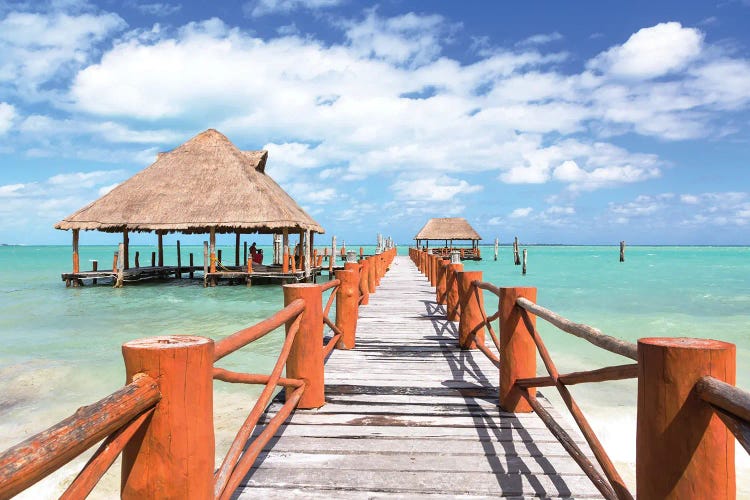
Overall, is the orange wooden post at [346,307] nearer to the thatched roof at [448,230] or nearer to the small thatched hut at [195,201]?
the small thatched hut at [195,201]

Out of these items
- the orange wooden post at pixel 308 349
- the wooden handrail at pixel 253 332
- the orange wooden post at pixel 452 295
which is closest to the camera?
the wooden handrail at pixel 253 332

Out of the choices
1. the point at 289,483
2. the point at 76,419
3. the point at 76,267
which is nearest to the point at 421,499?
the point at 289,483

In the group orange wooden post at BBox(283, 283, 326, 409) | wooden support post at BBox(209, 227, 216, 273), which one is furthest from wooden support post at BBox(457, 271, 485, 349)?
wooden support post at BBox(209, 227, 216, 273)

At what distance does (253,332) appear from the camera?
221 centimetres

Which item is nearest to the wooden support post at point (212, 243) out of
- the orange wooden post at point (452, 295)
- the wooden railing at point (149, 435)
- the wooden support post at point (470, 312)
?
the orange wooden post at point (452, 295)

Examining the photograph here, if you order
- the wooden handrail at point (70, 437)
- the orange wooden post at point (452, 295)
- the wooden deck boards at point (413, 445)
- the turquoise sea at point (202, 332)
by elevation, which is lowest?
the turquoise sea at point (202, 332)

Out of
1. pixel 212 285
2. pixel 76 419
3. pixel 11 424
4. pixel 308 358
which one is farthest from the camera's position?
pixel 212 285

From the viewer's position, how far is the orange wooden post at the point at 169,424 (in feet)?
4.59

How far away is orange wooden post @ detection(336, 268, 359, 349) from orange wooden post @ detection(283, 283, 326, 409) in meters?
1.86

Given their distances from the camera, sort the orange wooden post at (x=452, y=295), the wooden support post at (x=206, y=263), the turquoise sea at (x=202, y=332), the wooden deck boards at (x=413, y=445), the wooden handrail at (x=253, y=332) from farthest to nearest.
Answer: the wooden support post at (x=206, y=263)
the orange wooden post at (x=452, y=295)
the turquoise sea at (x=202, y=332)
the wooden deck boards at (x=413, y=445)
the wooden handrail at (x=253, y=332)

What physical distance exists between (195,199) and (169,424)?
2081cm

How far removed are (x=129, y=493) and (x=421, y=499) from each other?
4.35 feet

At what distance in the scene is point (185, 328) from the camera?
1219cm

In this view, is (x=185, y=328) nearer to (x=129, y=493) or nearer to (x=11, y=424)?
(x=11, y=424)
